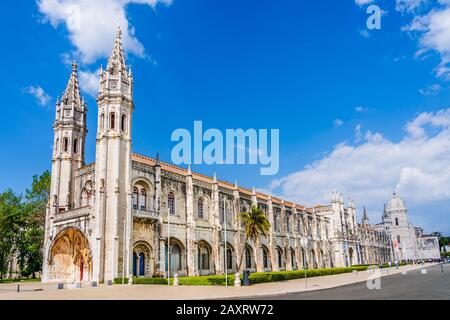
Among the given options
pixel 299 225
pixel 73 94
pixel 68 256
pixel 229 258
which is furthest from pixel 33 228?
pixel 299 225

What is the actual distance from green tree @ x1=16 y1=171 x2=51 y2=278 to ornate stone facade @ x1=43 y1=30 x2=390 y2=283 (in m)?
7.64

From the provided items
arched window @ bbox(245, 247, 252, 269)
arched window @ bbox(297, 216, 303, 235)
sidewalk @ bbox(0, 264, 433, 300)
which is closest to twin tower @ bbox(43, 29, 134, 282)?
sidewalk @ bbox(0, 264, 433, 300)

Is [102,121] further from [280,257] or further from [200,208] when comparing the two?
[280,257]

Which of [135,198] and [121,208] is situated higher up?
[135,198]

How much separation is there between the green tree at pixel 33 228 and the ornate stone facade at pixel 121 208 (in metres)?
7.64

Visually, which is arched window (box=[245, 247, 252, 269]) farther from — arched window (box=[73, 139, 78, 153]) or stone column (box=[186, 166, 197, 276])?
arched window (box=[73, 139, 78, 153])

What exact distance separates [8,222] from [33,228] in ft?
9.44

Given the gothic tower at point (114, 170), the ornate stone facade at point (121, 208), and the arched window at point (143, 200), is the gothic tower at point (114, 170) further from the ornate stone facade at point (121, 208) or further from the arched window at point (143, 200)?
the arched window at point (143, 200)

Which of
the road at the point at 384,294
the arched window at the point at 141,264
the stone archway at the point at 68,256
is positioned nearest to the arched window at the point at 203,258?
the arched window at the point at 141,264

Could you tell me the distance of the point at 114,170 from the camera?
37969 mm

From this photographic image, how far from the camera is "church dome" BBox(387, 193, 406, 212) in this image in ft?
456
